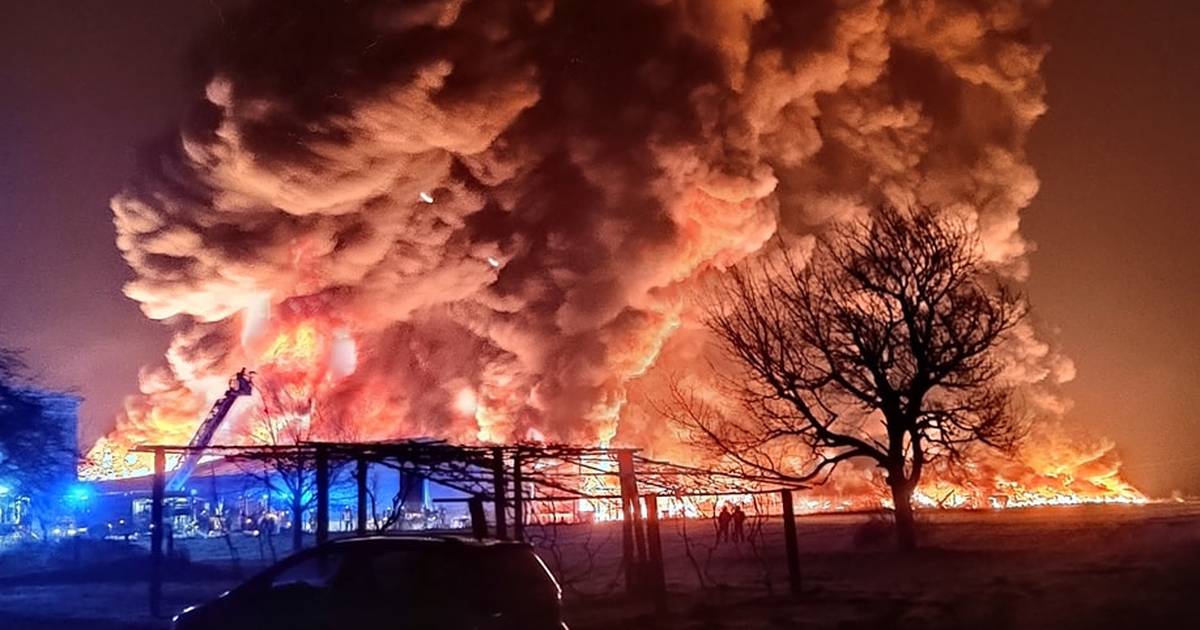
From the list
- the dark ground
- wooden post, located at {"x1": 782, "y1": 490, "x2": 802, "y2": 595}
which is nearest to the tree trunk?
the dark ground

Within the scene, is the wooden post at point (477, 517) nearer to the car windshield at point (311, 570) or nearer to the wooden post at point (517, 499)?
the wooden post at point (517, 499)

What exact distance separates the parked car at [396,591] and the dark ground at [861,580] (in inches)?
216

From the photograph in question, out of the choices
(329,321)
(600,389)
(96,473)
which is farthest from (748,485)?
(96,473)

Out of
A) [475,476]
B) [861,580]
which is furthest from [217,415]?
[861,580]

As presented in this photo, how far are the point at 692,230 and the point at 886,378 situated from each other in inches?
632

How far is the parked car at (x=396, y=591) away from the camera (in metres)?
11.1

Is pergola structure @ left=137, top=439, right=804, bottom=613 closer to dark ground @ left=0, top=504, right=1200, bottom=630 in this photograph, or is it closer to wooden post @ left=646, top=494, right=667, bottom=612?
wooden post @ left=646, top=494, right=667, bottom=612

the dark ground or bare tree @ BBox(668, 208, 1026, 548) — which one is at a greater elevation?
bare tree @ BBox(668, 208, 1026, 548)

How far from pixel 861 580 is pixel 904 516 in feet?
17.3

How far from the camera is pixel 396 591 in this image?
1128 centimetres

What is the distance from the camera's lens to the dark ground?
54.3 feet

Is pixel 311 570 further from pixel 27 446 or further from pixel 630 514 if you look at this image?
pixel 27 446

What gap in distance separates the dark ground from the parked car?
5.48 m

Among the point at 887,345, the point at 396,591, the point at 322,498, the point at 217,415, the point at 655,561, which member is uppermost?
the point at 217,415
